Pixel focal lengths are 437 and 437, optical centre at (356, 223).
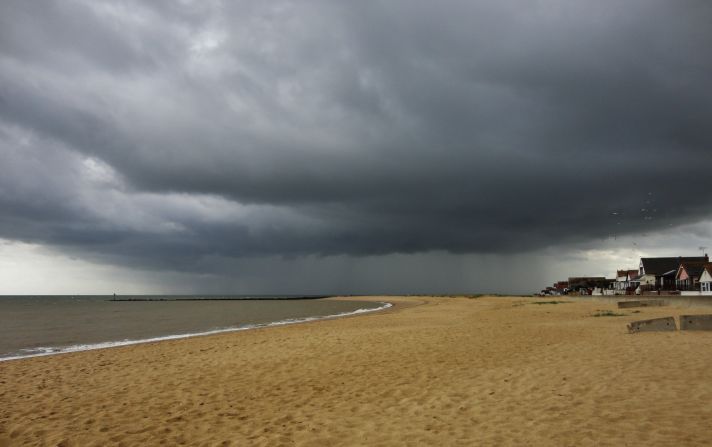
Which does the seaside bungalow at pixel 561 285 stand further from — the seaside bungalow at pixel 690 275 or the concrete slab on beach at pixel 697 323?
the concrete slab on beach at pixel 697 323

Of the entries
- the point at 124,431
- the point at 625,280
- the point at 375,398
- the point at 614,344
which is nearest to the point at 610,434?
the point at 375,398

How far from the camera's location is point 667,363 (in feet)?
40.3

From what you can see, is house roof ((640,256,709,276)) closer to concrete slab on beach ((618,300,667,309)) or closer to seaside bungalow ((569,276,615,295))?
seaside bungalow ((569,276,615,295))

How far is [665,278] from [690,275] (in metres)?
14.4

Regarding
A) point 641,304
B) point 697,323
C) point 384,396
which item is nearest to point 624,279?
point 641,304

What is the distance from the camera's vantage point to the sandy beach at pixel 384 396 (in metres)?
7.83

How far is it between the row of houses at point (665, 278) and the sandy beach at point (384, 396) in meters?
60.6

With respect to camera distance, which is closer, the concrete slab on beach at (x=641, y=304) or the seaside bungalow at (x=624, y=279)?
the concrete slab on beach at (x=641, y=304)

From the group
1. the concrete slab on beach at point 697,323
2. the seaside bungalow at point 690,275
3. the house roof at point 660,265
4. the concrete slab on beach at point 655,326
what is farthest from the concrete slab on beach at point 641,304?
the house roof at point 660,265

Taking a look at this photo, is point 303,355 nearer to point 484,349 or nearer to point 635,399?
point 484,349

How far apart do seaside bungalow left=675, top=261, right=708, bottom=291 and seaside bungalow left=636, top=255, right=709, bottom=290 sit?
5.99m

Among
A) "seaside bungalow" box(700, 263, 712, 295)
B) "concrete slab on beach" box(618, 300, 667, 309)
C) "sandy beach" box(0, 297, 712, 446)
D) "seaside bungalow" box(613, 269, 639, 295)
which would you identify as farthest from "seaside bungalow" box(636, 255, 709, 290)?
"sandy beach" box(0, 297, 712, 446)

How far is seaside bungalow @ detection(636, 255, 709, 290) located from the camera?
269 feet

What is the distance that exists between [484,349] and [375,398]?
25.5 ft
